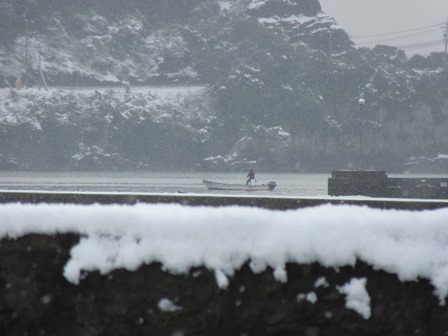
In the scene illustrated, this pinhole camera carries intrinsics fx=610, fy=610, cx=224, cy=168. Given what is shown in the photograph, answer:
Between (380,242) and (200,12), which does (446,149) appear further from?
(380,242)

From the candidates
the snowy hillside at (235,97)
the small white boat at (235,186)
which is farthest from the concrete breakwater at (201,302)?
the snowy hillside at (235,97)

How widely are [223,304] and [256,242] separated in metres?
0.32

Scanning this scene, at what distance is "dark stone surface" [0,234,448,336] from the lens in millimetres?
2670

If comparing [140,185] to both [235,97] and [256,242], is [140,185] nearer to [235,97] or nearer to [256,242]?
[235,97]

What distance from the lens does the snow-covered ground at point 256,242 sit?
2.63 metres

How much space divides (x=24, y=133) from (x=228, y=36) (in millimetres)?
51038

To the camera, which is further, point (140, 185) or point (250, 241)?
point (140, 185)

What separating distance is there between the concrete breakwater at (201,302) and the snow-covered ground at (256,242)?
0.11 feet

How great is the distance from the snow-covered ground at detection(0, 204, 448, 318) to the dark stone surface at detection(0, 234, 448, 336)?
4 centimetres

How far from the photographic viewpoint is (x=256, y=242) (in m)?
2.63

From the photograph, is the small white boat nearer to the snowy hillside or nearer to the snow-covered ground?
the snowy hillside

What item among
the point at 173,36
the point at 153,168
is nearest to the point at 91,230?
the point at 153,168

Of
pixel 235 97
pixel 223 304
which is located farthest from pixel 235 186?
pixel 235 97

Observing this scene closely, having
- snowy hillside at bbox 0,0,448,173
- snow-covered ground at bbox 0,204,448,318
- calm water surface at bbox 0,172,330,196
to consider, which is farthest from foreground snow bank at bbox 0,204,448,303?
snowy hillside at bbox 0,0,448,173
